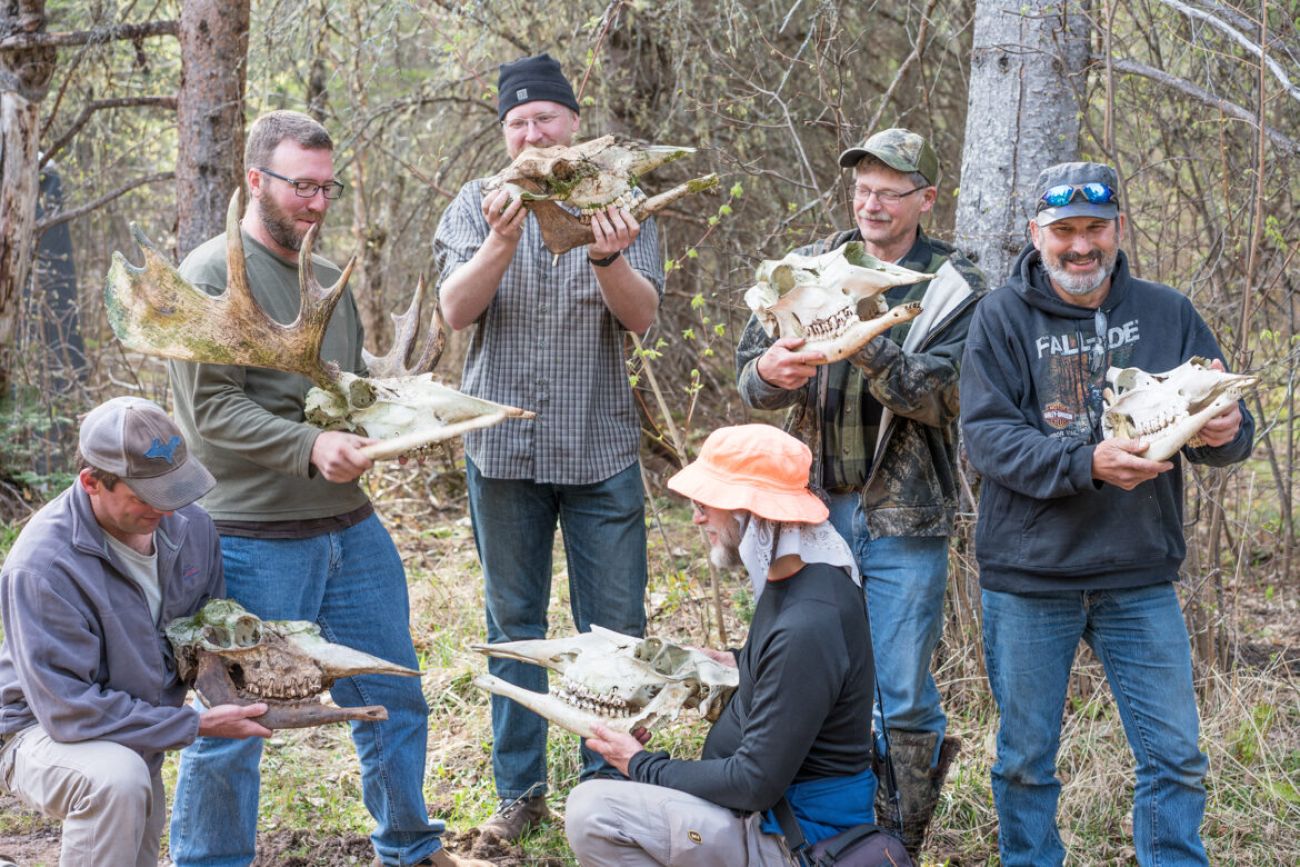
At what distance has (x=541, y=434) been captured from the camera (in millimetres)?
4207

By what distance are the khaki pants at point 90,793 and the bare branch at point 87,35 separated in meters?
5.20

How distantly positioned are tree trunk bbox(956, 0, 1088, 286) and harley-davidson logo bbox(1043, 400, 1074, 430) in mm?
1313

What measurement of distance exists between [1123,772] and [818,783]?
1.77 metres

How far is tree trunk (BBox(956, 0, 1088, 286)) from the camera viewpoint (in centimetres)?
476

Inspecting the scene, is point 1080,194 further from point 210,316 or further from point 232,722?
point 232,722

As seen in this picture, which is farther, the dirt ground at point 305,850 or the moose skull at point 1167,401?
the dirt ground at point 305,850

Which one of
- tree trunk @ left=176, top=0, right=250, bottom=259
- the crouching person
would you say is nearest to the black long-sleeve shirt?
the crouching person

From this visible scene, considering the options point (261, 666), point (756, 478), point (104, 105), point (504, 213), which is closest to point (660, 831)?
point (756, 478)

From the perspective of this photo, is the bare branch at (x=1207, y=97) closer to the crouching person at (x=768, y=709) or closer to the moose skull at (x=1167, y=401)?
the moose skull at (x=1167, y=401)

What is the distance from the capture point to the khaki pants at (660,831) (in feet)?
10.4

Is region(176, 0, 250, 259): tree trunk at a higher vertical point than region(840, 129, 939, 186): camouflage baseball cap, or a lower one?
higher

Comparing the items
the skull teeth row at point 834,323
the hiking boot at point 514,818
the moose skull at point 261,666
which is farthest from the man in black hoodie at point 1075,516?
the moose skull at point 261,666

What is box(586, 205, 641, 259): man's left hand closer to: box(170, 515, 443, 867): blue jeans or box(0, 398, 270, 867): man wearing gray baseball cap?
box(170, 515, 443, 867): blue jeans

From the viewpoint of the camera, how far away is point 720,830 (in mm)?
3154
